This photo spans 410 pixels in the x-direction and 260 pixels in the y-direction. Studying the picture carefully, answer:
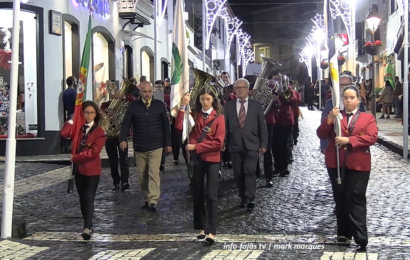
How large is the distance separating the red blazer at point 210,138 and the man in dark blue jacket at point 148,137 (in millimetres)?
1911

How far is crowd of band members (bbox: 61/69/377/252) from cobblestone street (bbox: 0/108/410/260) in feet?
0.93

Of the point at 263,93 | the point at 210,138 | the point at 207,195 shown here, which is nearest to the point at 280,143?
the point at 263,93

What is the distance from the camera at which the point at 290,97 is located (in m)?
12.7

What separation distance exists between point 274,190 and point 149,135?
251cm

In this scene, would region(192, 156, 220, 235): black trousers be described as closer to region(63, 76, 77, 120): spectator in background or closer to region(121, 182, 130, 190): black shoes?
region(121, 182, 130, 190): black shoes

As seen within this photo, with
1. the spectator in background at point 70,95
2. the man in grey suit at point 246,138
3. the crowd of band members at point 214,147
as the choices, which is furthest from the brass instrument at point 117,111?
the spectator in background at point 70,95

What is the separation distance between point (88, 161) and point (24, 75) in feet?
30.8

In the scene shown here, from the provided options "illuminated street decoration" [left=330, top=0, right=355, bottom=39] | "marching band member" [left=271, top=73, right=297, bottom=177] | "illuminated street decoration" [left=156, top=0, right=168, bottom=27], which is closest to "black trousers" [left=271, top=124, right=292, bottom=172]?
"marching band member" [left=271, top=73, right=297, bottom=177]

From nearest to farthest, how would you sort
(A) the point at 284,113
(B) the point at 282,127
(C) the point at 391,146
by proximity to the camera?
(A) the point at 284,113 < (B) the point at 282,127 < (C) the point at 391,146

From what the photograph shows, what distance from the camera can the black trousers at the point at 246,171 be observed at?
9.52 meters

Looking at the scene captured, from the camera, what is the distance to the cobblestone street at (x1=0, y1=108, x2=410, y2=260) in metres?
7.00

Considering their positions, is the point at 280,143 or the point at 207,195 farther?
the point at 280,143

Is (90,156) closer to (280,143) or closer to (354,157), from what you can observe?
(354,157)

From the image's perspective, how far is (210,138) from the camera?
25.2ft
